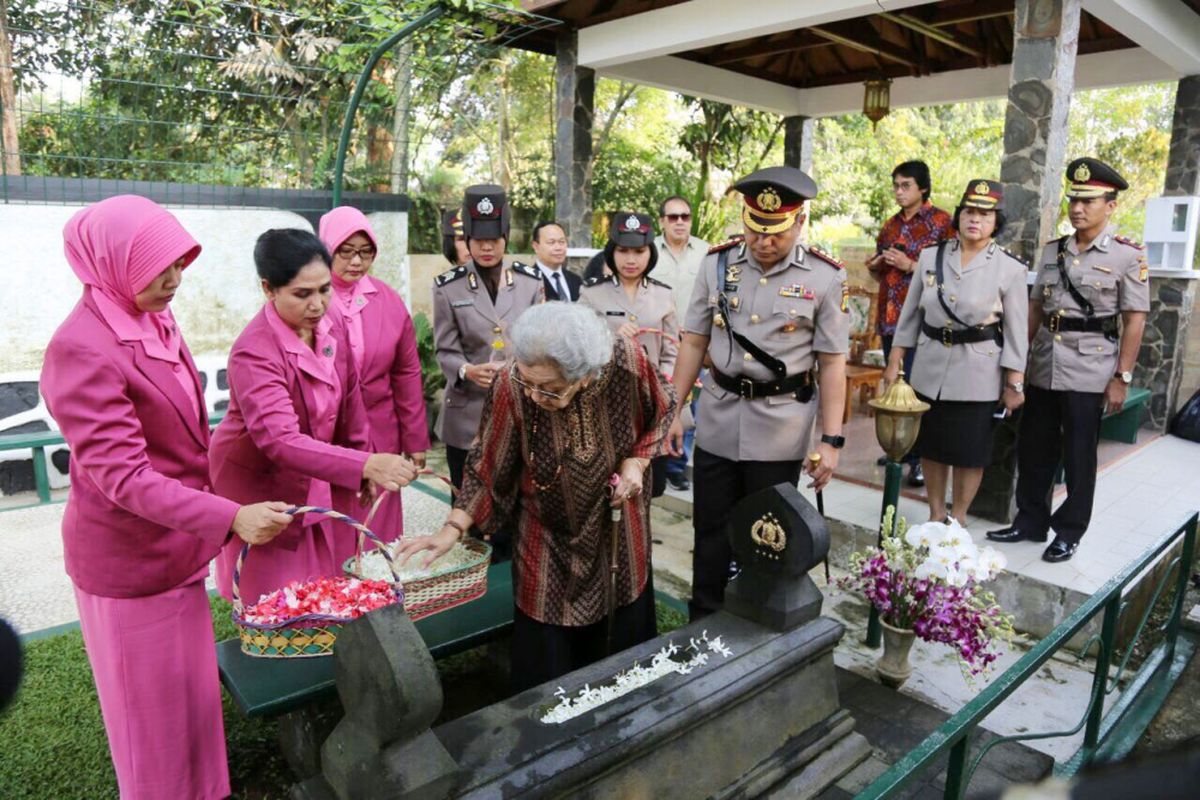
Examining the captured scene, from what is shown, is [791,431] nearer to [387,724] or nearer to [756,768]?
[756,768]

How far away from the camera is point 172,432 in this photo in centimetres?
219

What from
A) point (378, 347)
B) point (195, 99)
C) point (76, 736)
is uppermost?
point (195, 99)

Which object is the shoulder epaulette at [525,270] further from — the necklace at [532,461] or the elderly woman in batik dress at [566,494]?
the necklace at [532,461]

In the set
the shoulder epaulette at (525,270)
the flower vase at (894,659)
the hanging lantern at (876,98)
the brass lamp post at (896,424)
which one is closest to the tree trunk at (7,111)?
the shoulder epaulette at (525,270)

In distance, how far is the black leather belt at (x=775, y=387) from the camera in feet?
10.9

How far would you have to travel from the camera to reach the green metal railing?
1.54 meters

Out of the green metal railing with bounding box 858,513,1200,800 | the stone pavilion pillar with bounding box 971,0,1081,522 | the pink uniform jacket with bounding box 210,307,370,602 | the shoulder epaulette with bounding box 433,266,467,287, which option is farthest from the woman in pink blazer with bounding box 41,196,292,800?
the stone pavilion pillar with bounding box 971,0,1081,522

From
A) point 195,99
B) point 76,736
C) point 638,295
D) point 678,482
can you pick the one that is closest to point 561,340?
point 76,736

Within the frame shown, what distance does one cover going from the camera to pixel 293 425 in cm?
264

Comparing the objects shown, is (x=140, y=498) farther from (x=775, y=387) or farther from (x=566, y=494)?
(x=775, y=387)

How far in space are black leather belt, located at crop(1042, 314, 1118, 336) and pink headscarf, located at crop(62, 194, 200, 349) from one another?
4135 millimetres

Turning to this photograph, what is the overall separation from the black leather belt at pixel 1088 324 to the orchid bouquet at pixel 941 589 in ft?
5.76

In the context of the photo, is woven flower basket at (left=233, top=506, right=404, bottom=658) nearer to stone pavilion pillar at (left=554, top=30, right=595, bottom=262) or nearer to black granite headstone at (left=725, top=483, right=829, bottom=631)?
black granite headstone at (left=725, top=483, right=829, bottom=631)

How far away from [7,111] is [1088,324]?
6798 millimetres
